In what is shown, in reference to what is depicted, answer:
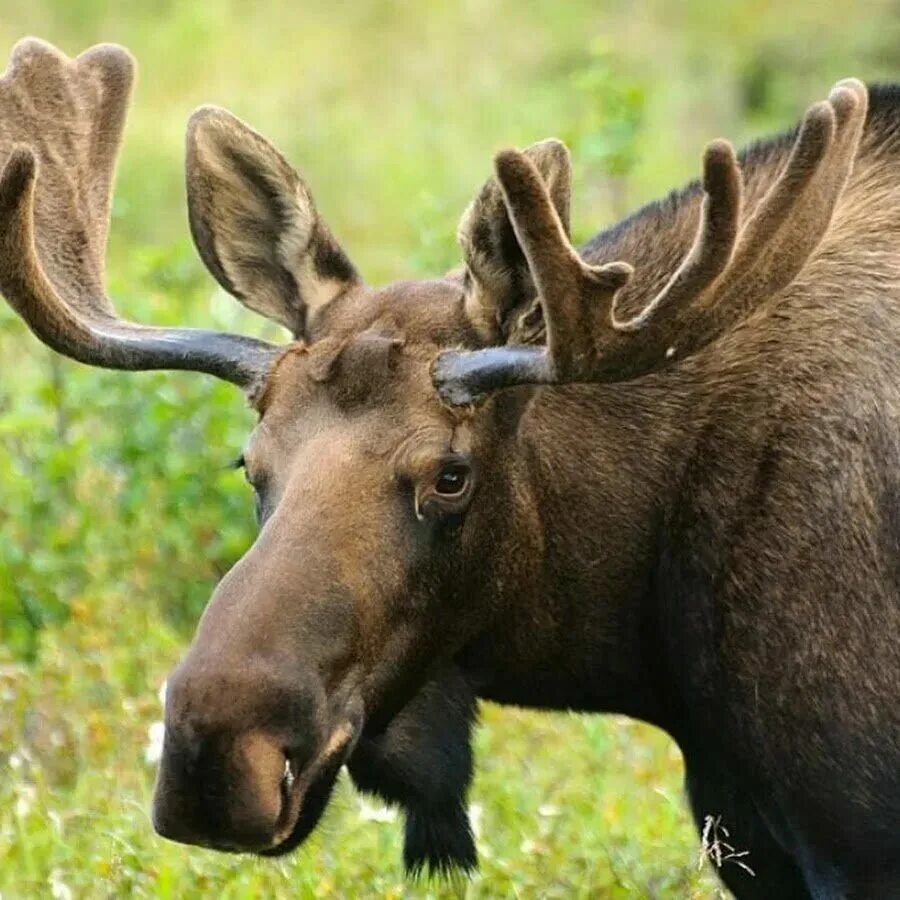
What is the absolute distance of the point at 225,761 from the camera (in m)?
4.43

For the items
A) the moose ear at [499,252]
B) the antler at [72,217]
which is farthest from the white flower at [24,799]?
the moose ear at [499,252]

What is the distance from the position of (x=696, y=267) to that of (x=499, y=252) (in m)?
0.49

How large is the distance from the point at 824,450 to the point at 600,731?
2.26m

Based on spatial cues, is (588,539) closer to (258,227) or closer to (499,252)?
(499,252)

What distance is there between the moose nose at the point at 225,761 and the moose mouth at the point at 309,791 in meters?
0.01

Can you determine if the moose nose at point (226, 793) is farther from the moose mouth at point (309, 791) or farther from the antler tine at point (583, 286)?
the antler tine at point (583, 286)

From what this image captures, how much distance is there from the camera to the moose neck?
5148mm

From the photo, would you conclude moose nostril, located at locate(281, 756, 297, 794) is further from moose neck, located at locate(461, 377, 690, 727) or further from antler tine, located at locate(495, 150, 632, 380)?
antler tine, located at locate(495, 150, 632, 380)

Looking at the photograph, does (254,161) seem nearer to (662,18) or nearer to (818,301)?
(818,301)

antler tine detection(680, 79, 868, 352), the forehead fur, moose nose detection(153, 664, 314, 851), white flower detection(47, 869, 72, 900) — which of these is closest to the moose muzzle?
moose nose detection(153, 664, 314, 851)

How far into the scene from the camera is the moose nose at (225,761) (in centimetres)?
443

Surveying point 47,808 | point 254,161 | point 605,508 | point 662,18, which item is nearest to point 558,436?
point 605,508

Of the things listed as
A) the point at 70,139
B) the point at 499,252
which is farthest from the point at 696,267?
the point at 70,139

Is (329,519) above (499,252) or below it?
below
